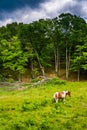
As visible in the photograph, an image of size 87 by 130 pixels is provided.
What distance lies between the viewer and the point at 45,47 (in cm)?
7238

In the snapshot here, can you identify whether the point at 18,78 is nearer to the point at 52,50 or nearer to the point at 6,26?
the point at 52,50

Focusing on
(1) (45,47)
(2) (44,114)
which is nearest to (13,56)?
(1) (45,47)

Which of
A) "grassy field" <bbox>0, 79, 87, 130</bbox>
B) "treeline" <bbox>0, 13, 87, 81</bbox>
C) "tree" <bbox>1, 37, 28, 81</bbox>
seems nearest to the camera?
"grassy field" <bbox>0, 79, 87, 130</bbox>

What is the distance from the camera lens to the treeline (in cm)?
6550

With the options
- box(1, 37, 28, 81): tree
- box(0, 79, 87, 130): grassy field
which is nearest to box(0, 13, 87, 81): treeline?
box(1, 37, 28, 81): tree

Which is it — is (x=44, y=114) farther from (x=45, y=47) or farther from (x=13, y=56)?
(x=45, y=47)

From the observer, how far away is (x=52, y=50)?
2872 inches

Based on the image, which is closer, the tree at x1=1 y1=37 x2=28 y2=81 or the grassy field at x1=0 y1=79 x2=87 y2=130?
the grassy field at x1=0 y1=79 x2=87 y2=130

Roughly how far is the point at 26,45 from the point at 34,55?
2.91 metres

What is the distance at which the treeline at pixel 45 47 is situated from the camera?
215 ft

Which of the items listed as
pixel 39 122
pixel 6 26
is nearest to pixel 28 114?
pixel 39 122

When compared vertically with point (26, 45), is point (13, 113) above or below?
below

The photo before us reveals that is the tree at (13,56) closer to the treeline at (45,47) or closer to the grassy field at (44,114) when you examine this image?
the treeline at (45,47)

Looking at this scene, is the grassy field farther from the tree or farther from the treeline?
the treeline
